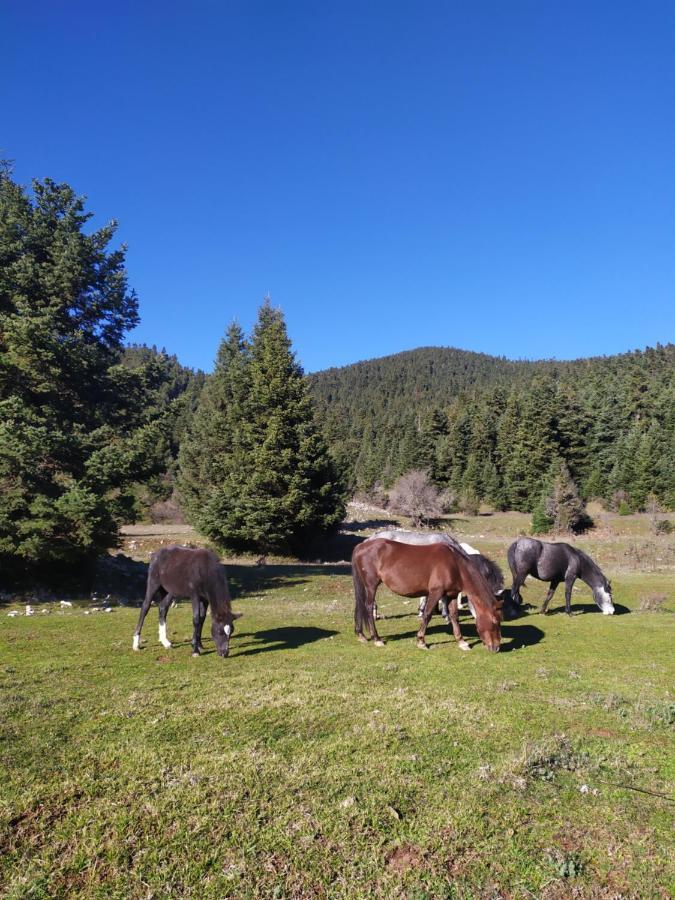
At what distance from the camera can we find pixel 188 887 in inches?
134

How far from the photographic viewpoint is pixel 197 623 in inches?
381

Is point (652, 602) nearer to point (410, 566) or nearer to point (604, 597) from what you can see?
point (604, 597)

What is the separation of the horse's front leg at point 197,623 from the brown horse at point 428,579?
3295 mm

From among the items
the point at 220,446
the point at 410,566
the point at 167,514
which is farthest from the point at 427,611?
the point at 167,514

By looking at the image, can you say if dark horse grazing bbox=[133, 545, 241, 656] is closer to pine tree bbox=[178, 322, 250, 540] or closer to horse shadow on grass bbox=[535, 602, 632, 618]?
horse shadow on grass bbox=[535, 602, 632, 618]

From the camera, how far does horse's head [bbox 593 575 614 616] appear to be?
1446 centimetres

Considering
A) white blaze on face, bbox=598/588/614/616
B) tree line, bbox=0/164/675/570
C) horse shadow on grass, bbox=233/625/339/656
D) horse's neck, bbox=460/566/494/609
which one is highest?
tree line, bbox=0/164/675/570

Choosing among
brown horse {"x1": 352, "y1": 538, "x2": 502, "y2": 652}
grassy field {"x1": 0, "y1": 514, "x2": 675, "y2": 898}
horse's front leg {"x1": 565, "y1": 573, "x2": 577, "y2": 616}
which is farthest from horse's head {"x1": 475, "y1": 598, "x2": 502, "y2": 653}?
horse's front leg {"x1": 565, "y1": 573, "x2": 577, "y2": 616}

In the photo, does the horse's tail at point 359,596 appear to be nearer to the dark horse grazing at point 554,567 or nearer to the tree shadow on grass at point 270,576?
the dark horse grazing at point 554,567

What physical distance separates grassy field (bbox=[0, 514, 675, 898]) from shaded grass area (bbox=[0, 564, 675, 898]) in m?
0.02

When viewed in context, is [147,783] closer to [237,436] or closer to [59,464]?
[59,464]

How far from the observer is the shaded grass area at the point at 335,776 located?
355 cm

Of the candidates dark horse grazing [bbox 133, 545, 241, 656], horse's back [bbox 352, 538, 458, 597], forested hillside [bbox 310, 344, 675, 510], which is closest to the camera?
dark horse grazing [bbox 133, 545, 241, 656]

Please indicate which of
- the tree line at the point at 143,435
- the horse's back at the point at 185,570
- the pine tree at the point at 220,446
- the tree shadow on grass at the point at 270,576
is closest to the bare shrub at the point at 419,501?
the tree line at the point at 143,435
